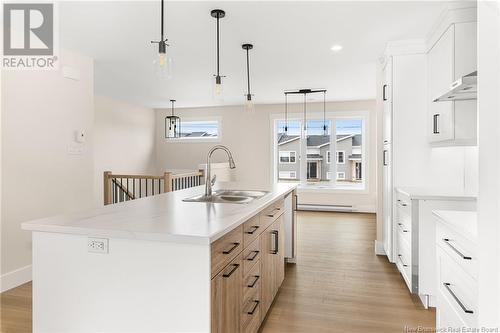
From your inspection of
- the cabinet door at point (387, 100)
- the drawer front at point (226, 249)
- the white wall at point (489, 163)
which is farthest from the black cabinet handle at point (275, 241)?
the cabinet door at point (387, 100)

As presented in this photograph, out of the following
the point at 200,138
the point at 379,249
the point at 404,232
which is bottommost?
the point at 379,249

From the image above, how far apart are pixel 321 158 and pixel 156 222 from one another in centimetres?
633

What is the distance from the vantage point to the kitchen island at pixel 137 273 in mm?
1346

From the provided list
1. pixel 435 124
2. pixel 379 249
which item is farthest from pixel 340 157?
pixel 435 124

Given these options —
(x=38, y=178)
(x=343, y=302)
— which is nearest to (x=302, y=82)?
(x=343, y=302)

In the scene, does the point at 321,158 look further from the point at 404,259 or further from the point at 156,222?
the point at 156,222

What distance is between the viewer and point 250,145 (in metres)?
7.66

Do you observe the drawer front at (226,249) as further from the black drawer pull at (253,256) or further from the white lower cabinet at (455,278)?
the white lower cabinet at (455,278)

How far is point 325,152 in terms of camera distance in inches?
293

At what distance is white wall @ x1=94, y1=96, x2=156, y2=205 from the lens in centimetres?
635

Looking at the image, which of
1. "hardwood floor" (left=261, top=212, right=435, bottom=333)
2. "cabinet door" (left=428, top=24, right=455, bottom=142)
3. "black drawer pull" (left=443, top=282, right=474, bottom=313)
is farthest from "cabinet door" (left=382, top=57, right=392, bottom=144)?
"black drawer pull" (left=443, top=282, right=474, bottom=313)

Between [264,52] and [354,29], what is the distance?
1082 mm

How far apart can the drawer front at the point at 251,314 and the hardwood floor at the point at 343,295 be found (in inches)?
9.5

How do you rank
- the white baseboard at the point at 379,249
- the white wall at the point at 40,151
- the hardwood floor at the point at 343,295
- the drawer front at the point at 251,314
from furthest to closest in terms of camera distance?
the white baseboard at the point at 379,249 → the white wall at the point at 40,151 → the hardwood floor at the point at 343,295 → the drawer front at the point at 251,314
